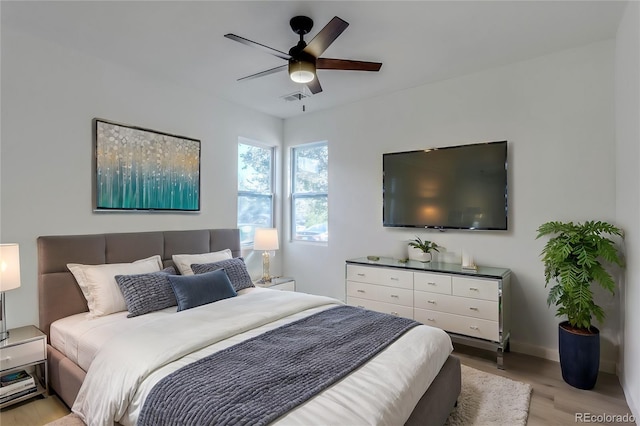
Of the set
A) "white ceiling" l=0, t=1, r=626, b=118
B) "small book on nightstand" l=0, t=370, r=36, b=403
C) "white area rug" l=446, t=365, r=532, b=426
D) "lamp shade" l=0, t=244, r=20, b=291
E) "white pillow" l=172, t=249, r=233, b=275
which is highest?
"white ceiling" l=0, t=1, r=626, b=118

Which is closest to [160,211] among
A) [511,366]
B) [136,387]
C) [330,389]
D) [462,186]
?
[136,387]

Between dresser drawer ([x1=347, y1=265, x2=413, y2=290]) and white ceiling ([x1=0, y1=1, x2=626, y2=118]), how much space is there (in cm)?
210

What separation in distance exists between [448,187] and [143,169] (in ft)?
10.6

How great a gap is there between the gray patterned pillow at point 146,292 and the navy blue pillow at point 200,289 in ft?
0.26

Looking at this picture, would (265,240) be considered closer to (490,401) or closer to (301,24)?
(301,24)

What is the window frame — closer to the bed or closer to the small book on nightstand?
the bed

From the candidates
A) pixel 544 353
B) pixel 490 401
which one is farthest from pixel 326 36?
pixel 544 353

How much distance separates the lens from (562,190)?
120 inches

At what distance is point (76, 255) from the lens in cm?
282

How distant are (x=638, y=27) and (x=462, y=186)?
1756 millimetres

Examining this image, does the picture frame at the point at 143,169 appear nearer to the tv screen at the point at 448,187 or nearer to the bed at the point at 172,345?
the bed at the point at 172,345

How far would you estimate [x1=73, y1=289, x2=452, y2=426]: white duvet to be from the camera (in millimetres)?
1401

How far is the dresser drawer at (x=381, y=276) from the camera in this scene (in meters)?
3.46

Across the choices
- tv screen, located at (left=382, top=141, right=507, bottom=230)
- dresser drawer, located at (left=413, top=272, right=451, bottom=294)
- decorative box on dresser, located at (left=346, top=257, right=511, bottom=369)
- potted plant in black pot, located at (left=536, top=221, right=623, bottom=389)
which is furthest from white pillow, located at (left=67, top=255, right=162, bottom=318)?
potted plant in black pot, located at (left=536, top=221, right=623, bottom=389)
